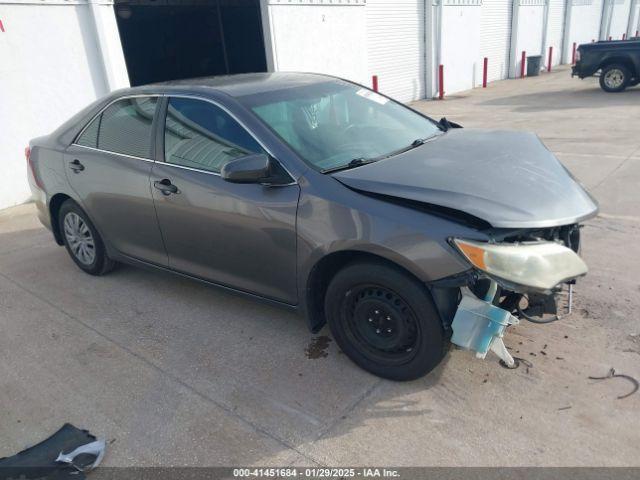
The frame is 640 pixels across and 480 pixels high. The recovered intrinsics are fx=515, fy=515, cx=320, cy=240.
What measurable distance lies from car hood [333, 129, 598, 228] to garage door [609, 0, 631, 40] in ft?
113

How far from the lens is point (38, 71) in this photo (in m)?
7.43

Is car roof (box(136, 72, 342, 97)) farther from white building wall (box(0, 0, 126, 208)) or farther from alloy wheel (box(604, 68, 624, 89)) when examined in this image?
alloy wheel (box(604, 68, 624, 89))

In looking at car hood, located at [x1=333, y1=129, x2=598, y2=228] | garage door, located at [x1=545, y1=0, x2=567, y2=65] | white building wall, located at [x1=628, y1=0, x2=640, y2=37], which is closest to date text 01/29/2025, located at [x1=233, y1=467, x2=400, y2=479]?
car hood, located at [x1=333, y1=129, x2=598, y2=228]

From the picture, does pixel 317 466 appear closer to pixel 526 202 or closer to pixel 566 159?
pixel 526 202

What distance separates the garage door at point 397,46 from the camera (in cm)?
1418

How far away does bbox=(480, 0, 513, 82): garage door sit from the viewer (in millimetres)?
19000

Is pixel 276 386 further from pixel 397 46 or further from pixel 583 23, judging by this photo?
pixel 583 23

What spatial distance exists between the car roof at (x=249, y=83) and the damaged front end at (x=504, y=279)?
185cm

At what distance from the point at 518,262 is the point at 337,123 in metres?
1.63

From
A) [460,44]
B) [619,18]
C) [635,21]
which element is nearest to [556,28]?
[460,44]

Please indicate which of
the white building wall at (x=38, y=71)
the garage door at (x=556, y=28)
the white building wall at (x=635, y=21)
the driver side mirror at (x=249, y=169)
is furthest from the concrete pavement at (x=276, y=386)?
the white building wall at (x=635, y=21)

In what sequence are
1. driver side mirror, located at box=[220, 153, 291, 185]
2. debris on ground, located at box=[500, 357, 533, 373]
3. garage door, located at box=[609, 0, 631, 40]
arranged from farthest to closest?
garage door, located at box=[609, 0, 631, 40] → debris on ground, located at box=[500, 357, 533, 373] → driver side mirror, located at box=[220, 153, 291, 185]

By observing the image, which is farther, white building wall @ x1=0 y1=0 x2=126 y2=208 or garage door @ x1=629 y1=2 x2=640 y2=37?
garage door @ x1=629 y1=2 x2=640 y2=37

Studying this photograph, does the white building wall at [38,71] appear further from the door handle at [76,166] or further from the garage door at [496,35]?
the garage door at [496,35]
